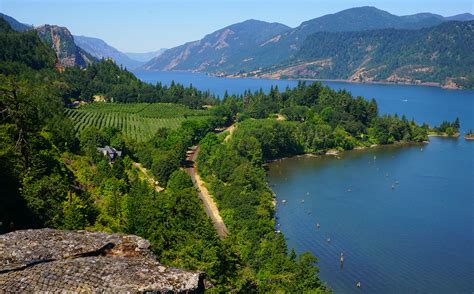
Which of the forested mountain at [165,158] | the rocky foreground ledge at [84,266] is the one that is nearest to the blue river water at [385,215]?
the forested mountain at [165,158]

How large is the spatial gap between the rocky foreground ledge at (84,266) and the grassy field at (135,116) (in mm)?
55563

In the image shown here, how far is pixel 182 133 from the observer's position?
68438 millimetres

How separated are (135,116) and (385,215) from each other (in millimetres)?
55614

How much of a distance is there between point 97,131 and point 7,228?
3729cm

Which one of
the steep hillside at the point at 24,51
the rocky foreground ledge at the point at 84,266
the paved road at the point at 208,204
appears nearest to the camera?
the rocky foreground ledge at the point at 84,266

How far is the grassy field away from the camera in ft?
234

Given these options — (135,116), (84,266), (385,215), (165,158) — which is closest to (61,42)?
(135,116)

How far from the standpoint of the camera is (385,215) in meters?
47.6

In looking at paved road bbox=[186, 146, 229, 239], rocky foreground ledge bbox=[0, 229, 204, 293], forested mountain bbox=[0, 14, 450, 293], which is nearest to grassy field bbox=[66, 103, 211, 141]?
forested mountain bbox=[0, 14, 450, 293]

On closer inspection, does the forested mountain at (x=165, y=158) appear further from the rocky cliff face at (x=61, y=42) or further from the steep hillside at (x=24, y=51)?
the rocky cliff face at (x=61, y=42)

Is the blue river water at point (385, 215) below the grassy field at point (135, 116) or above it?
below

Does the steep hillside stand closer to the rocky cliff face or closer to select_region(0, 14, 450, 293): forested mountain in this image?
select_region(0, 14, 450, 293): forested mountain

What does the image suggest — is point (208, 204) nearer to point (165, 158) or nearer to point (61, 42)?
point (165, 158)

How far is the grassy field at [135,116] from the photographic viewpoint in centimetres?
7119
